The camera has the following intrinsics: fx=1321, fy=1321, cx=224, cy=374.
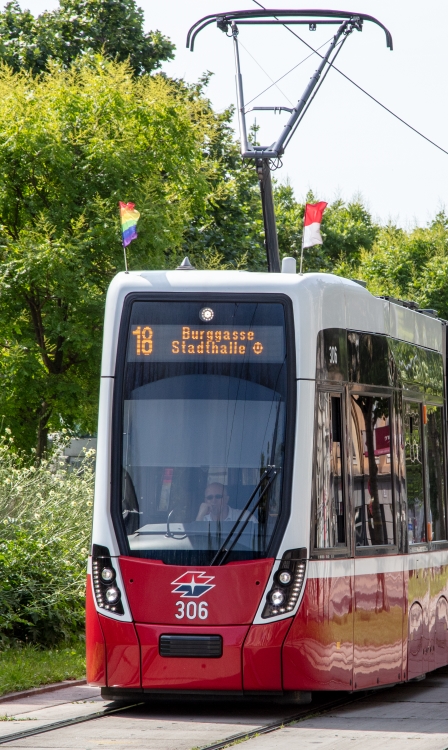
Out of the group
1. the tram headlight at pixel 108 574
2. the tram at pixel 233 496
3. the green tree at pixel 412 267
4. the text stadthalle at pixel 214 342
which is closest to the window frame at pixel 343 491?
the tram at pixel 233 496

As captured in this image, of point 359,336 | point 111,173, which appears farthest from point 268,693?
point 111,173

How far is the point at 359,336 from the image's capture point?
10.2 meters

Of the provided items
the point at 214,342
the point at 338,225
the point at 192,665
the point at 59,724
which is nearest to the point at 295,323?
the point at 214,342

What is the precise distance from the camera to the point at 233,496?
30.0ft

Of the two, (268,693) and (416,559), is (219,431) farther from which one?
(416,559)

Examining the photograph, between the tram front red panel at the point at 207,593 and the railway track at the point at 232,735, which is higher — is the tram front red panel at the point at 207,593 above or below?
above

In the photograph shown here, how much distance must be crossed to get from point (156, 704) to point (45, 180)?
11.4 m

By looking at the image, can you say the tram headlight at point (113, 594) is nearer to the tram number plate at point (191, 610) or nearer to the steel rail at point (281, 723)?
the tram number plate at point (191, 610)

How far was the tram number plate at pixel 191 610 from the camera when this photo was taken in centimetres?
901

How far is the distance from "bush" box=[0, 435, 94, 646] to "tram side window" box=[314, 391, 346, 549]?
4.54m

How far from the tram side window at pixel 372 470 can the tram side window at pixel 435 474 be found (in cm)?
124

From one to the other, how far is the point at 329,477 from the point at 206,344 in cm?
130

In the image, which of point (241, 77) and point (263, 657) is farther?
point (241, 77)

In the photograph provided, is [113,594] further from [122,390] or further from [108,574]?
[122,390]
